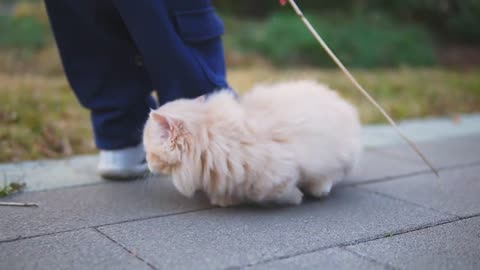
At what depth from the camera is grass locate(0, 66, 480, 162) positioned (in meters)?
3.09

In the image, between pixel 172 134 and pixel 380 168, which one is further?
pixel 380 168

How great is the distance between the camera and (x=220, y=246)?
1728 mm

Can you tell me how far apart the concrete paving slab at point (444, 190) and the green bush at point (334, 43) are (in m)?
3.68

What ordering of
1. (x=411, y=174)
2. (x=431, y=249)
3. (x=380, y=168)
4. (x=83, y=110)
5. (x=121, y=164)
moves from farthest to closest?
(x=83, y=110) → (x=380, y=168) → (x=411, y=174) → (x=121, y=164) → (x=431, y=249)

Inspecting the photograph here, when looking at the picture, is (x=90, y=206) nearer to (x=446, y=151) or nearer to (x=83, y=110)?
(x=83, y=110)

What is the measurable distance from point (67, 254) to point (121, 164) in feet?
2.90

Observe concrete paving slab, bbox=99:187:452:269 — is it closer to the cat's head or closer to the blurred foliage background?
the cat's head

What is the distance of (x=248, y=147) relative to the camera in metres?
2.02

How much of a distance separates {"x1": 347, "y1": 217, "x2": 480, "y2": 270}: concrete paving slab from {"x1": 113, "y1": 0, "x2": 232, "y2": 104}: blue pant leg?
902 millimetres

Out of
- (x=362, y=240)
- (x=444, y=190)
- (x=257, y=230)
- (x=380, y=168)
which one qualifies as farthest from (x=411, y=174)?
(x=257, y=230)

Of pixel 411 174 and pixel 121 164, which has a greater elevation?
pixel 121 164

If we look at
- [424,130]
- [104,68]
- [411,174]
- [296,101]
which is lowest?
[424,130]

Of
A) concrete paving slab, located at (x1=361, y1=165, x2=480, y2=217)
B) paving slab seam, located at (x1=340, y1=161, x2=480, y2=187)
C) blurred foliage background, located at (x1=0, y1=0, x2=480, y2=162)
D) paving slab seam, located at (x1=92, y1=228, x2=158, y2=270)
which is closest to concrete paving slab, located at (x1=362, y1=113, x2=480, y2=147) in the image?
blurred foliage background, located at (x1=0, y1=0, x2=480, y2=162)

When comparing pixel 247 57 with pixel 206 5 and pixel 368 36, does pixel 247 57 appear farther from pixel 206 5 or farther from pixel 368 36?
pixel 206 5
